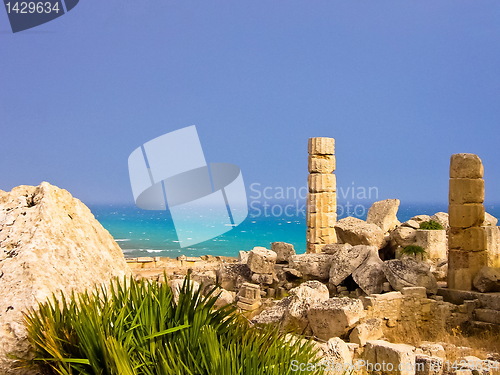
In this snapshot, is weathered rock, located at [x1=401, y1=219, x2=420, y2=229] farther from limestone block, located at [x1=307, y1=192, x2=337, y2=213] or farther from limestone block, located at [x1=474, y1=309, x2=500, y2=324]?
limestone block, located at [x1=474, y1=309, x2=500, y2=324]

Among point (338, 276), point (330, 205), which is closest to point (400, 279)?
point (338, 276)

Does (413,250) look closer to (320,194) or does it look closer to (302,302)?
(320,194)

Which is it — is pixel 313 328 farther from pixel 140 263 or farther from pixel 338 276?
pixel 140 263

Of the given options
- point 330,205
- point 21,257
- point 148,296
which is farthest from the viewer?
point 330,205

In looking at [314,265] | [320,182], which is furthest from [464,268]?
[320,182]

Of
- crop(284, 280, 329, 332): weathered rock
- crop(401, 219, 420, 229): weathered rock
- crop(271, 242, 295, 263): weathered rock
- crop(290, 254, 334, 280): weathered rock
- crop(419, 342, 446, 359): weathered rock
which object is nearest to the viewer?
crop(419, 342, 446, 359): weathered rock

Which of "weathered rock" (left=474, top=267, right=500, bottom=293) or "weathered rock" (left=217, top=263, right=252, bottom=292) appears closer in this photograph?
"weathered rock" (left=474, top=267, right=500, bottom=293)

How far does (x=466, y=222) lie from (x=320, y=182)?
5.89m

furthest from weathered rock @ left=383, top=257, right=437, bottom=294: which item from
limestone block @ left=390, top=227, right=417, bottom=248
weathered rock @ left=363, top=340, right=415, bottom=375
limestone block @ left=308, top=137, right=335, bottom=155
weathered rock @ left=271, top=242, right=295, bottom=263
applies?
limestone block @ left=308, top=137, right=335, bottom=155

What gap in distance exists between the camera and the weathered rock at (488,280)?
42.3 feet

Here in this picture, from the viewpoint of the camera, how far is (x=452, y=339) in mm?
11000

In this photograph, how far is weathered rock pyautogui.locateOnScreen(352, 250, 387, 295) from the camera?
518 inches

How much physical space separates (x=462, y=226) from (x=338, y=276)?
348 centimetres

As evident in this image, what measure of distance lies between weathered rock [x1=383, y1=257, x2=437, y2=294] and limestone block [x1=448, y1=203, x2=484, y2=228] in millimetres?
1581
